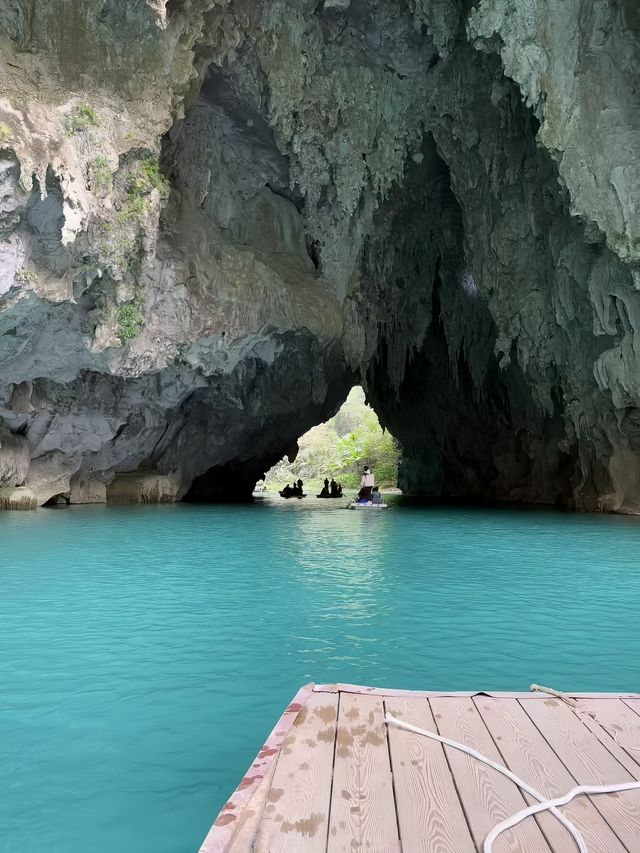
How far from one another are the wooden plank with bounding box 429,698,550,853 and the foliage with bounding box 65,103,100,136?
10157 millimetres

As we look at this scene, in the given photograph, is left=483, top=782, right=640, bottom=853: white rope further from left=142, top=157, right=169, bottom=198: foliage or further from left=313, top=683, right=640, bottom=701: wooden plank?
left=142, top=157, right=169, bottom=198: foliage

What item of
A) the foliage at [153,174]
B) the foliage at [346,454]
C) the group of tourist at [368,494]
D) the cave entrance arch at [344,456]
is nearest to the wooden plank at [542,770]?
the foliage at [153,174]

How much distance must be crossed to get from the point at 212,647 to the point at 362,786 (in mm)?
2818

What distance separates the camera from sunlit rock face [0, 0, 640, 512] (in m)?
11.2

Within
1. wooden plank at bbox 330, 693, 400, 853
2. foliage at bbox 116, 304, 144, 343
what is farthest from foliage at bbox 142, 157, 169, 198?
wooden plank at bbox 330, 693, 400, 853

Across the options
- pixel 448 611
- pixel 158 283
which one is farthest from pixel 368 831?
pixel 158 283

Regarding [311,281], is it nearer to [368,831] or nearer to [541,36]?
[541,36]

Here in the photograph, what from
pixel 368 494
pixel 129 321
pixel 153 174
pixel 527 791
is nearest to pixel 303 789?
pixel 527 791

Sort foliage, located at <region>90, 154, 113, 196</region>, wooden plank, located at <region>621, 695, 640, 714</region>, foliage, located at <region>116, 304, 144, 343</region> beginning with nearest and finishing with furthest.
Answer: wooden plank, located at <region>621, 695, 640, 714</region> → foliage, located at <region>90, 154, 113, 196</region> → foliage, located at <region>116, 304, 144, 343</region>

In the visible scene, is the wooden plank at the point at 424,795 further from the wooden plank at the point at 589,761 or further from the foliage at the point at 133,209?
the foliage at the point at 133,209

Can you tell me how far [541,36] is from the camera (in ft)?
38.6

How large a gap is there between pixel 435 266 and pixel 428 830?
19914mm

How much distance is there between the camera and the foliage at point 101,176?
10609 millimetres

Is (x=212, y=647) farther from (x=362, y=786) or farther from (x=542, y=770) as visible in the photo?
(x=542, y=770)
